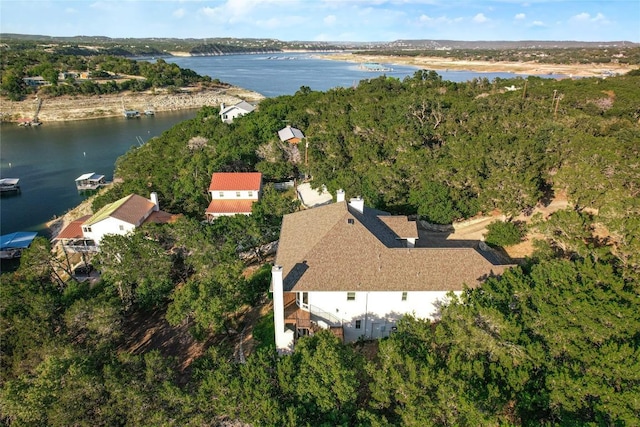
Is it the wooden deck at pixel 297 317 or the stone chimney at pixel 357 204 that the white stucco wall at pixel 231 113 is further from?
the wooden deck at pixel 297 317

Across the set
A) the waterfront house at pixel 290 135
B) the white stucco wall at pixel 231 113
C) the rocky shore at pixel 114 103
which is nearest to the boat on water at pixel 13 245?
the waterfront house at pixel 290 135

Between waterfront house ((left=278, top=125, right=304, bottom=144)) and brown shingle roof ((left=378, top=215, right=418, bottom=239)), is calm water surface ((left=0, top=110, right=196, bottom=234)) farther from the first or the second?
brown shingle roof ((left=378, top=215, right=418, bottom=239))

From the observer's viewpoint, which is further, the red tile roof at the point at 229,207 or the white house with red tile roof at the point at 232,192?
the white house with red tile roof at the point at 232,192

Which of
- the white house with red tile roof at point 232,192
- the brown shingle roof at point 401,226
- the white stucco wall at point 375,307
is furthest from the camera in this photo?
the white house with red tile roof at point 232,192

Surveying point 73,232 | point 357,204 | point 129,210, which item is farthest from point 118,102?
point 357,204

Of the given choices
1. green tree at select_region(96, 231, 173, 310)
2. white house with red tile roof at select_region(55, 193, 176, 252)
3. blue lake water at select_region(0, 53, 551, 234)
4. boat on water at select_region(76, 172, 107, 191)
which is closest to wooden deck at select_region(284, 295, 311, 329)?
green tree at select_region(96, 231, 173, 310)

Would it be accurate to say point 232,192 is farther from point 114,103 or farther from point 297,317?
point 114,103
